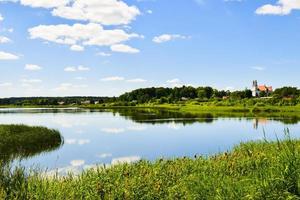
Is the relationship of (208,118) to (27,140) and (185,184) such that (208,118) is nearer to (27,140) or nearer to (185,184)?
(27,140)

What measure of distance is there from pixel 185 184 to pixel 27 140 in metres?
29.5

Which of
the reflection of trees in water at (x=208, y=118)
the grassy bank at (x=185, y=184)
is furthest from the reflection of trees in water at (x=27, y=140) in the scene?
the reflection of trees in water at (x=208, y=118)

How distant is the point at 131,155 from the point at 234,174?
20.3m

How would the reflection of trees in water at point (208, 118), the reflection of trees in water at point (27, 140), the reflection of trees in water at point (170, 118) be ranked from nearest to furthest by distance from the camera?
1. the reflection of trees in water at point (27, 140)
2. the reflection of trees in water at point (208, 118)
3. the reflection of trees in water at point (170, 118)

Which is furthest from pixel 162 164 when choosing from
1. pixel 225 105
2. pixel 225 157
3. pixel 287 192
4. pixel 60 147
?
pixel 225 105

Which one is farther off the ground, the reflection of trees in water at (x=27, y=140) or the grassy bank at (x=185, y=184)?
the grassy bank at (x=185, y=184)

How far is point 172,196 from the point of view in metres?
11.1

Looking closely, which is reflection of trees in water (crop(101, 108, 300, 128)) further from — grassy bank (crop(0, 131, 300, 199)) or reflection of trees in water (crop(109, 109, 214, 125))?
grassy bank (crop(0, 131, 300, 199))

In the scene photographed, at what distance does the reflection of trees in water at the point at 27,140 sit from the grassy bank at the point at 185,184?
1969 centimetres

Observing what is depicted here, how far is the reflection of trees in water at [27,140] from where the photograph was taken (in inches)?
1332

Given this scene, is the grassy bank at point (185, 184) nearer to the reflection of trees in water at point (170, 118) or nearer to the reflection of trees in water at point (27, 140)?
the reflection of trees in water at point (27, 140)

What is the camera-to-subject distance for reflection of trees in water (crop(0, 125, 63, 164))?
33825 millimetres

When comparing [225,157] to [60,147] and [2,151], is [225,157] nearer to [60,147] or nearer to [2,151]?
[2,151]

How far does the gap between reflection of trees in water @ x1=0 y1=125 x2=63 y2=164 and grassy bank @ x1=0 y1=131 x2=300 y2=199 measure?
19.7 meters
